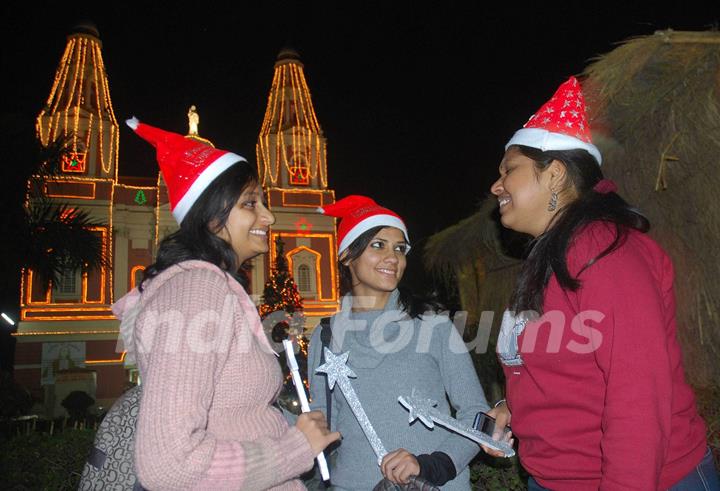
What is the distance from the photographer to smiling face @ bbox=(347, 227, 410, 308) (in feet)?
9.86

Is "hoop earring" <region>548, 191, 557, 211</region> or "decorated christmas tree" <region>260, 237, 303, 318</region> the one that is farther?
"decorated christmas tree" <region>260, 237, 303, 318</region>

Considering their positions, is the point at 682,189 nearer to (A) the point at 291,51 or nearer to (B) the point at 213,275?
(B) the point at 213,275

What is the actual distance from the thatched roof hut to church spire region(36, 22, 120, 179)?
1098 inches

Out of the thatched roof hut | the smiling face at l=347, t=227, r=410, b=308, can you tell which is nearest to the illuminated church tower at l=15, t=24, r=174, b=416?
the smiling face at l=347, t=227, r=410, b=308

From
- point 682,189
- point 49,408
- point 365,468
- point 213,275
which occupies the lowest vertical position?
point 49,408

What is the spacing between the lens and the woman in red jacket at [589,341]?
139 centimetres

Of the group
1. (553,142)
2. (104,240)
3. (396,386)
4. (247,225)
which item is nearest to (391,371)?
(396,386)

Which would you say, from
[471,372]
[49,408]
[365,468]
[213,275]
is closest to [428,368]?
[471,372]

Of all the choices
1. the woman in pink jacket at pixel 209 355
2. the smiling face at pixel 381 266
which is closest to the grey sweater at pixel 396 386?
the smiling face at pixel 381 266

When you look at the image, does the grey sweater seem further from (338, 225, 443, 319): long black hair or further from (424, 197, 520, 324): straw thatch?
(424, 197, 520, 324): straw thatch

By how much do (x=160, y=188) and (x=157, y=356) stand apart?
99.3ft

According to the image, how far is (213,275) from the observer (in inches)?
66.3

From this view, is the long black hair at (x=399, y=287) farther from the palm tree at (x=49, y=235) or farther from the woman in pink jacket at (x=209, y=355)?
the palm tree at (x=49, y=235)

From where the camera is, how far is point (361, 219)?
323 cm
